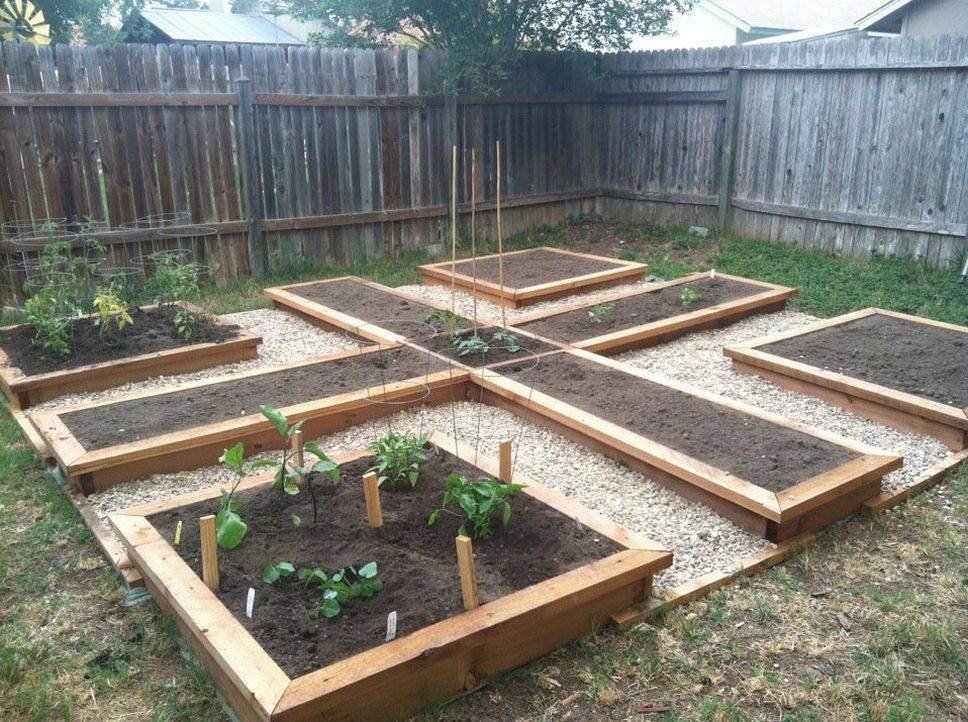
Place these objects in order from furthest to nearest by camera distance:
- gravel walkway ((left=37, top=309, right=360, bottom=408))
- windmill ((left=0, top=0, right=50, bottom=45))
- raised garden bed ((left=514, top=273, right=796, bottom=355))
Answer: windmill ((left=0, top=0, right=50, bottom=45))
raised garden bed ((left=514, top=273, right=796, bottom=355))
gravel walkway ((left=37, top=309, right=360, bottom=408))

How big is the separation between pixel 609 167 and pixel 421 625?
8.77 meters

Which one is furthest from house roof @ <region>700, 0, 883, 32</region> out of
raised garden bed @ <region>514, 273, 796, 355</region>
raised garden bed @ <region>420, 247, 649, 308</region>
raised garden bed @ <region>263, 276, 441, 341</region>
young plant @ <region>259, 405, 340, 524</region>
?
young plant @ <region>259, 405, 340, 524</region>

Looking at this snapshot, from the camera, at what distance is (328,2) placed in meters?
9.95

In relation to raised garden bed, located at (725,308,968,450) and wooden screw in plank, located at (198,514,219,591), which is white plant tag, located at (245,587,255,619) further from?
raised garden bed, located at (725,308,968,450)

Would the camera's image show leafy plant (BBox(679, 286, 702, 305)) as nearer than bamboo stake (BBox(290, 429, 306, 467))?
No

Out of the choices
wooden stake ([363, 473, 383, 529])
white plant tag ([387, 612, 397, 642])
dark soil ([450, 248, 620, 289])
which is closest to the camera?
white plant tag ([387, 612, 397, 642])

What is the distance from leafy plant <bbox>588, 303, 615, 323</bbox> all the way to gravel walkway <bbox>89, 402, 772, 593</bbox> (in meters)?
1.64

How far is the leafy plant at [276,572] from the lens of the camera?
275cm

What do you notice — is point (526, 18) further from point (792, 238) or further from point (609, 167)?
point (792, 238)

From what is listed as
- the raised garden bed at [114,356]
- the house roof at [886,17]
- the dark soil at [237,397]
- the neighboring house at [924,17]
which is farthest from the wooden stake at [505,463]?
the house roof at [886,17]

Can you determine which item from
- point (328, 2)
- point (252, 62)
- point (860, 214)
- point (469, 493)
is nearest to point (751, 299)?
point (860, 214)

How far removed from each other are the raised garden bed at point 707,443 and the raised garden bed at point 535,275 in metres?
1.97

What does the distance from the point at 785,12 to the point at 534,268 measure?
56.4 feet

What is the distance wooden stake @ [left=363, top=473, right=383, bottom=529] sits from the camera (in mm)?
3059
